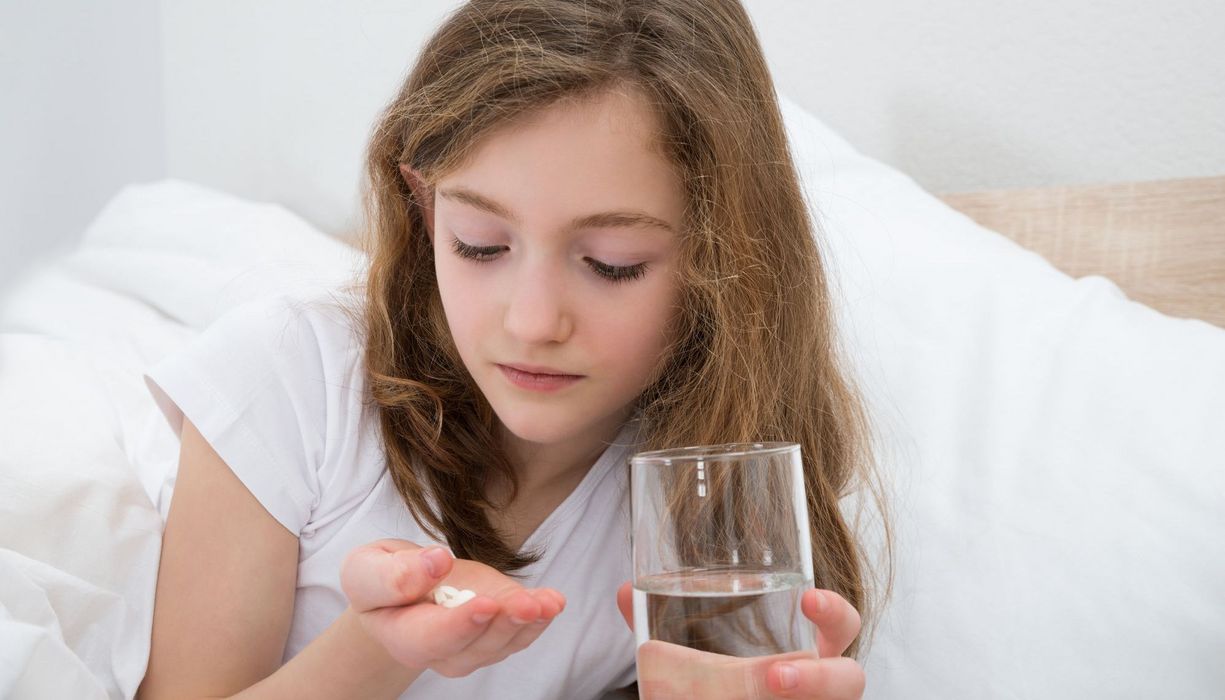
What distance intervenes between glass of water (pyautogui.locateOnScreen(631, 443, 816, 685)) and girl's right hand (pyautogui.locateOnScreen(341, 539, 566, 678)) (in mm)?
64

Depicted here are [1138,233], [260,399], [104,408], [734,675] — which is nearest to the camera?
[734,675]

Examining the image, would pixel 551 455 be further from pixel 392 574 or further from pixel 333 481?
pixel 392 574

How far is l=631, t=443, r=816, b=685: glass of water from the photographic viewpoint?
64cm

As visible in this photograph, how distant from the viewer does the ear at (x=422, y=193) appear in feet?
3.36

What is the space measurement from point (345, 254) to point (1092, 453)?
1152mm

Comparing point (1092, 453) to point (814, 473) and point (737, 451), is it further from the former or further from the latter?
point (737, 451)

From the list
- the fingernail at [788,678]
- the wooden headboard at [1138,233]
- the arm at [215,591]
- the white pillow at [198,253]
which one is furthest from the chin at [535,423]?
the wooden headboard at [1138,233]

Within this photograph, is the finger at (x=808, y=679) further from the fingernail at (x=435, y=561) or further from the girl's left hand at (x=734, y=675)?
the fingernail at (x=435, y=561)

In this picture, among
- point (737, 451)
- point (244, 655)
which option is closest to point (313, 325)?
point (244, 655)

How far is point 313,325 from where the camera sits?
109cm

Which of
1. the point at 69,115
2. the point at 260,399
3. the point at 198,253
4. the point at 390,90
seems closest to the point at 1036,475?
the point at 260,399

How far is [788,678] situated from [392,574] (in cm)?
24

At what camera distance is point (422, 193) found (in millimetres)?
1047

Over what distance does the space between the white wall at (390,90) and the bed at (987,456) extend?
0.11 meters
